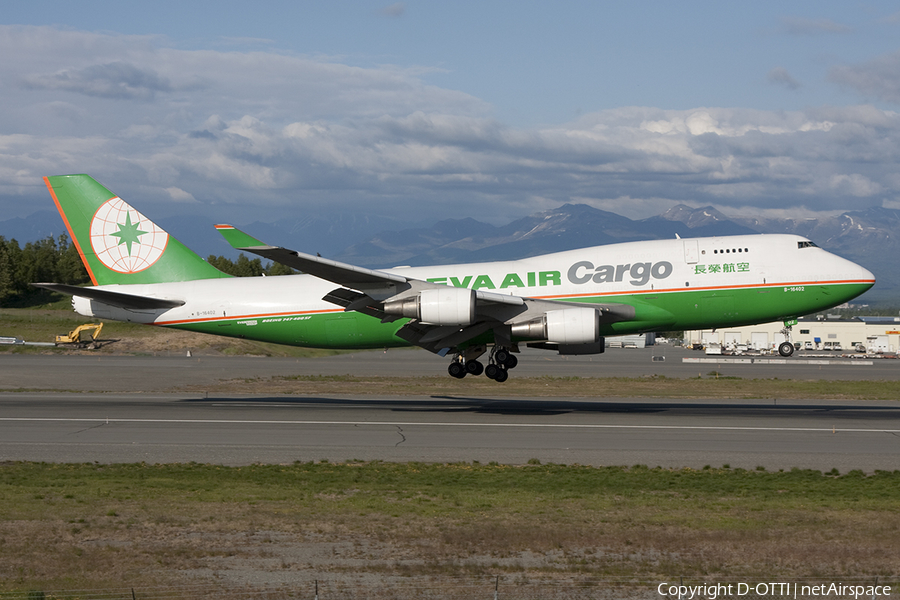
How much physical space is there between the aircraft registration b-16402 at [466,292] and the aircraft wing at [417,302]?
0.06m

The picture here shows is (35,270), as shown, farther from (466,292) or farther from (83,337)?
(466,292)

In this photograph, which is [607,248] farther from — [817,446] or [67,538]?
[67,538]

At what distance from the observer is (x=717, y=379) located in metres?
56.4

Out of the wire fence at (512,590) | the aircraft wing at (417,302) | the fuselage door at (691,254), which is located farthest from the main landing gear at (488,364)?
the wire fence at (512,590)

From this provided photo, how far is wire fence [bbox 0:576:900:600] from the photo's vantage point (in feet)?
34.0

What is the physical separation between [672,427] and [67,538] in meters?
21.5

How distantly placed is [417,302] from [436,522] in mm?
15773

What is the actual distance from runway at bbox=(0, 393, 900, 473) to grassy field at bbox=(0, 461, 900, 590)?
2.22 metres

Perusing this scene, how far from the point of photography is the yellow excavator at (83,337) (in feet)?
282

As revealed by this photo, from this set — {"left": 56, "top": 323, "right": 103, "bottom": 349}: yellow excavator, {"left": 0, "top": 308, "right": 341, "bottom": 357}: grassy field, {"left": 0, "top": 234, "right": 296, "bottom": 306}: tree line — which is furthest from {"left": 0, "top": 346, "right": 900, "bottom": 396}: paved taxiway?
{"left": 0, "top": 234, "right": 296, "bottom": 306}: tree line

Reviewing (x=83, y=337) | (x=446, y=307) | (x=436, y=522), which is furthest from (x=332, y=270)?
(x=83, y=337)

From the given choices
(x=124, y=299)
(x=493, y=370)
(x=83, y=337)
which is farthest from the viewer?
(x=83, y=337)

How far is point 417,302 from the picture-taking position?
3034cm

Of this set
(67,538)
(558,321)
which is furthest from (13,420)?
(558,321)
